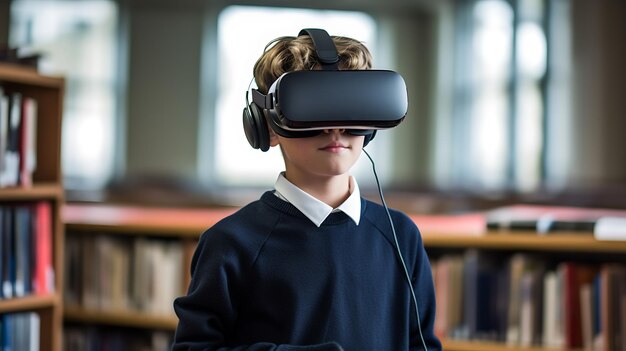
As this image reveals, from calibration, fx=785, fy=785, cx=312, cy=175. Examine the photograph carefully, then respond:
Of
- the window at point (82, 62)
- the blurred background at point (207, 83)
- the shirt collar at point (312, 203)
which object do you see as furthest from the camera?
the window at point (82, 62)

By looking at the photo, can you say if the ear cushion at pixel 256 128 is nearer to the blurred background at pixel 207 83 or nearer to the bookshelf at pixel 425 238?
the bookshelf at pixel 425 238

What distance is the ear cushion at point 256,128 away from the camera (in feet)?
3.26

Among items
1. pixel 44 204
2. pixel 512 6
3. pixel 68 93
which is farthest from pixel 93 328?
pixel 68 93

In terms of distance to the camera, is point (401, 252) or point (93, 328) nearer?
point (401, 252)

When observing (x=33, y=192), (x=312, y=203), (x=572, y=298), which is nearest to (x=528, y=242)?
(x=572, y=298)

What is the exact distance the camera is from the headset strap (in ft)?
2.97

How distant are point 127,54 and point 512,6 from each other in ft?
14.9

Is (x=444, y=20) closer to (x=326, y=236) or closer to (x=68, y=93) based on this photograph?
(x=68, y=93)

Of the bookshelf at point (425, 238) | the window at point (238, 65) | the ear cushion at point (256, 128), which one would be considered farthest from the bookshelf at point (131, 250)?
the window at point (238, 65)

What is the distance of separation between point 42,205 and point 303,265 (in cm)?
183

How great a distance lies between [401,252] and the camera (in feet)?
3.29

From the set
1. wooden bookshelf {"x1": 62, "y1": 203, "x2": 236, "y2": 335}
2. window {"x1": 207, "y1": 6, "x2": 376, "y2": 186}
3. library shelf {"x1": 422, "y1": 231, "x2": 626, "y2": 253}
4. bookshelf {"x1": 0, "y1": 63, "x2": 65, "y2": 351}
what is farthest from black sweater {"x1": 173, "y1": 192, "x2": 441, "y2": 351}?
window {"x1": 207, "y1": 6, "x2": 376, "y2": 186}

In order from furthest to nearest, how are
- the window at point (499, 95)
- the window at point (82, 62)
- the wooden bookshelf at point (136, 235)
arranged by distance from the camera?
1. the window at point (82, 62)
2. the window at point (499, 95)
3. the wooden bookshelf at point (136, 235)

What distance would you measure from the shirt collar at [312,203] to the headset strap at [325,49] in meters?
0.16
